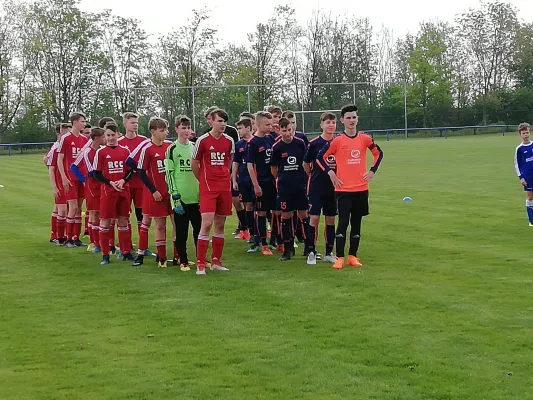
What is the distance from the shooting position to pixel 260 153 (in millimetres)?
10594

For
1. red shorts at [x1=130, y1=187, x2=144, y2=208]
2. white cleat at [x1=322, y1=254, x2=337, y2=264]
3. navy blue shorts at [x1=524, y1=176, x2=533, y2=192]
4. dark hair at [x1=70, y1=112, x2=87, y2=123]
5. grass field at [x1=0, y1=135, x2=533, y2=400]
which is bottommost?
grass field at [x1=0, y1=135, x2=533, y2=400]

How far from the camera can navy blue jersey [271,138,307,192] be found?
9.94 metres

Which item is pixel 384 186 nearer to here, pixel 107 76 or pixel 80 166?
pixel 80 166

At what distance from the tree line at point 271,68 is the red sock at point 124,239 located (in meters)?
40.9

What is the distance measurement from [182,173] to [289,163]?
4.92 feet

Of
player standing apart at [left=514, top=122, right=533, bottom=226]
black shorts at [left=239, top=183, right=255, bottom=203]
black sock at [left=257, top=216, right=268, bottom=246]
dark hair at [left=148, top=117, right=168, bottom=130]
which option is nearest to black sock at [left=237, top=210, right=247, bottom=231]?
black shorts at [left=239, top=183, right=255, bottom=203]

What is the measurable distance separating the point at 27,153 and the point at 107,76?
11758 mm

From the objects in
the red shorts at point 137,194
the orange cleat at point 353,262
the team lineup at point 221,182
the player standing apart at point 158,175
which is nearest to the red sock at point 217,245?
the team lineup at point 221,182

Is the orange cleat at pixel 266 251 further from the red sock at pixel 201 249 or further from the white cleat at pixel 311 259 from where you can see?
the red sock at pixel 201 249

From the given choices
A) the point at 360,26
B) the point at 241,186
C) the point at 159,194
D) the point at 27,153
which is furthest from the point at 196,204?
the point at 360,26

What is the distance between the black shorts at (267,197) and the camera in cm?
1084

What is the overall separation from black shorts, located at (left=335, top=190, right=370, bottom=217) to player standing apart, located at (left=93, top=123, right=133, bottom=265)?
285 centimetres

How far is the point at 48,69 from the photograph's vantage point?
61250 millimetres

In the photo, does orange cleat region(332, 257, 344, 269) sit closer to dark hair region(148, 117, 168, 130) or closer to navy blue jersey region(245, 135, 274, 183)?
navy blue jersey region(245, 135, 274, 183)
